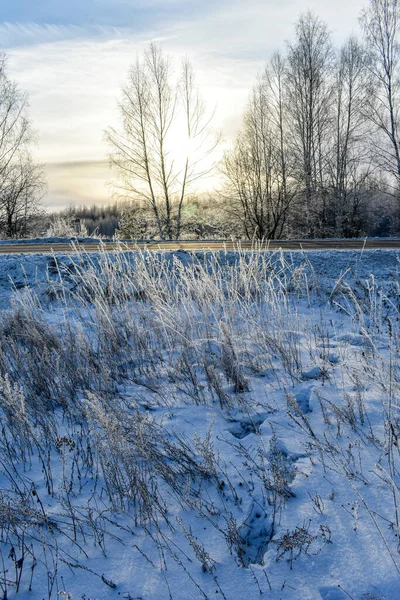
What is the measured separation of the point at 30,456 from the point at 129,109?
62.2ft

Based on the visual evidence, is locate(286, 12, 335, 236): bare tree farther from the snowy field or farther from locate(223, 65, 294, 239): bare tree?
the snowy field

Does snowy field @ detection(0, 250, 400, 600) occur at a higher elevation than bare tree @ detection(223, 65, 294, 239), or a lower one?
lower

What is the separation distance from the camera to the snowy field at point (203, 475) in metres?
1.92

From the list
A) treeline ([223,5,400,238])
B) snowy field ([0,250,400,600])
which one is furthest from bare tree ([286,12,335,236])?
snowy field ([0,250,400,600])

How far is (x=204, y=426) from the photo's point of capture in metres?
3.15

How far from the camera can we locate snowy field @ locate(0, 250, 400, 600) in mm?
1916

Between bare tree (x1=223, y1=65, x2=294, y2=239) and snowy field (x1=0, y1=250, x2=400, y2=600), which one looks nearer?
snowy field (x1=0, y1=250, x2=400, y2=600)

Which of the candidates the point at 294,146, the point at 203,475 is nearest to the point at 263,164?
the point at 294,146

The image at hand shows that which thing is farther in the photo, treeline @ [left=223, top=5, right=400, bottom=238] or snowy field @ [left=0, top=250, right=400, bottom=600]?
treeline @ [left=223, top=5, right=400, bottom=238]

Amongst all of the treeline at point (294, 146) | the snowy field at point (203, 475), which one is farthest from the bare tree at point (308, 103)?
the snowy field at point (203, 475)

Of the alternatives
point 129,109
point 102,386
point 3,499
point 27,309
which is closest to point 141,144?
point 129,109

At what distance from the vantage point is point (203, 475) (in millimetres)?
2529

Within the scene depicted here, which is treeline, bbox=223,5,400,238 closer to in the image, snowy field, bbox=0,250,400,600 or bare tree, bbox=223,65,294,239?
bare tree, bbox=223,65,294,239

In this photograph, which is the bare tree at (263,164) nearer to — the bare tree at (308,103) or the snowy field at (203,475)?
the bare tree at (308,103)
